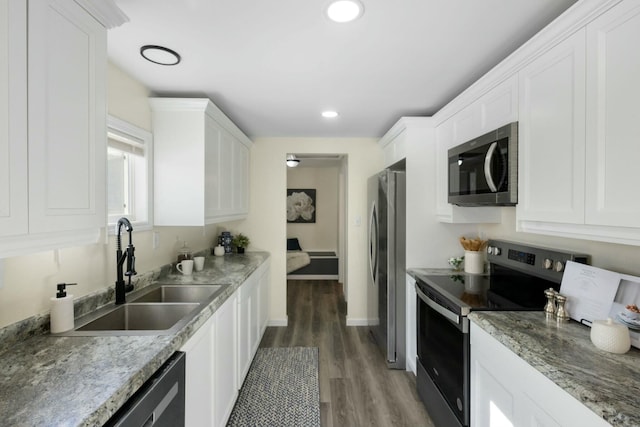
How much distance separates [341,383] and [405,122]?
2.31m

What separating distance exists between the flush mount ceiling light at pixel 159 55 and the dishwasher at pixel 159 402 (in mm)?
1588

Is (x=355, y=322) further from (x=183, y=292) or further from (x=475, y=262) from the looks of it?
(x=183, y=292)

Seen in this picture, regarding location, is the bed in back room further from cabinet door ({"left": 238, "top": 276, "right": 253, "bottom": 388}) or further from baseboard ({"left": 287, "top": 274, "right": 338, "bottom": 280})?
cabinet door ({"left": 238, "top": 276, "right": 253, "bottom": 388})

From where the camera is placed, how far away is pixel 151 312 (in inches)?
69.1

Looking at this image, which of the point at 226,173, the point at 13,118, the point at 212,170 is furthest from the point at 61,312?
the point at 226,173

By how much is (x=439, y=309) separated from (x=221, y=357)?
1390 mm

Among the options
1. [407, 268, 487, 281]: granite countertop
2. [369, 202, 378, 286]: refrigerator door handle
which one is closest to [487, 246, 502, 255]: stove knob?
[407, 268, 487, 281]: granite countertop

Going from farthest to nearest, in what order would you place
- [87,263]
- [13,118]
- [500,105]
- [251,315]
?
[251,315] → [500,105] → [87,263] → [13,118]

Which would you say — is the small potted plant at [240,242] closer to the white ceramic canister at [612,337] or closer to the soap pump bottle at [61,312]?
the soap pump bottle at [61,312]

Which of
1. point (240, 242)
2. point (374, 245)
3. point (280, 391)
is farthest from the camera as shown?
point (240, 242)

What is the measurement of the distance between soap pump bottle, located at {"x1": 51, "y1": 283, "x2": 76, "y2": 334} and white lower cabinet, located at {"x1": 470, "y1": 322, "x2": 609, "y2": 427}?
1937 mm

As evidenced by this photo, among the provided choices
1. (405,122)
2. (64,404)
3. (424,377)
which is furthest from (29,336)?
(405,122)

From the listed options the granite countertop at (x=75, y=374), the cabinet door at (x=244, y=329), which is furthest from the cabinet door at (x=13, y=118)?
the cabinet door at (x=244, y=329)

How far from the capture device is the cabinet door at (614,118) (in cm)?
101
